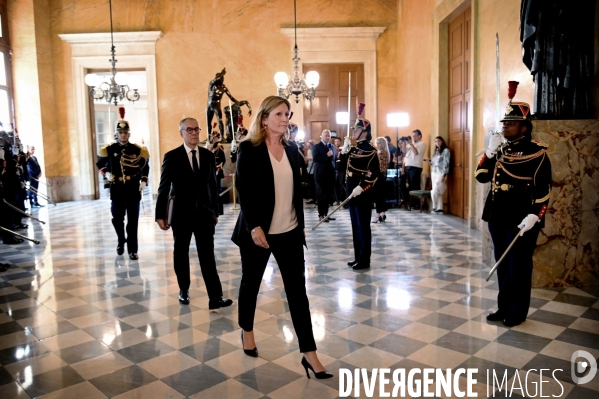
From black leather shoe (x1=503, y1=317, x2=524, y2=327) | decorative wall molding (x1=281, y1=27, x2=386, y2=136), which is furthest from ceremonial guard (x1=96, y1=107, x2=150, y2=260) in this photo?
decorative wall molding (x1=281, y1=27, x2=386, y2=136)

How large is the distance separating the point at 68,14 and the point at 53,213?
649 cm

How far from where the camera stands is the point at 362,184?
611cm

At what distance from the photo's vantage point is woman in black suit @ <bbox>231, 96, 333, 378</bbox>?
10.2 ft

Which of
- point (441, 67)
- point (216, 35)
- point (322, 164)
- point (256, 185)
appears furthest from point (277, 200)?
point (216, 35)

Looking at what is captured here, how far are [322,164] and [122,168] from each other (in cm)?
477

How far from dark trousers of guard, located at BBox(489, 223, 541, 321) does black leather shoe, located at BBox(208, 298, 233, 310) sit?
2.35 meters

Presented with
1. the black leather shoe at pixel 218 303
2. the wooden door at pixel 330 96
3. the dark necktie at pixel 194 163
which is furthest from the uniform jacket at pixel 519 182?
the wooden door at pixel 330 96

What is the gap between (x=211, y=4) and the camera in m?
15.2

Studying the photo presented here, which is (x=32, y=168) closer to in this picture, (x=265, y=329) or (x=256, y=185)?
(x=265, y=329)

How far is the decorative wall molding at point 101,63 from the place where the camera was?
1528cm

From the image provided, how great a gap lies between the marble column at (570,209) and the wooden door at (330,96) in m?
10.3

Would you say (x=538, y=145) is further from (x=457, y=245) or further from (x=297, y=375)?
(x=457, y=245)

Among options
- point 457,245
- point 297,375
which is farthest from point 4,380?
point 457,245

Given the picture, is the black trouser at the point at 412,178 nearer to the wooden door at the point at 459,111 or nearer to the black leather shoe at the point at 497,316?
the wooden door at the point at 459,111
